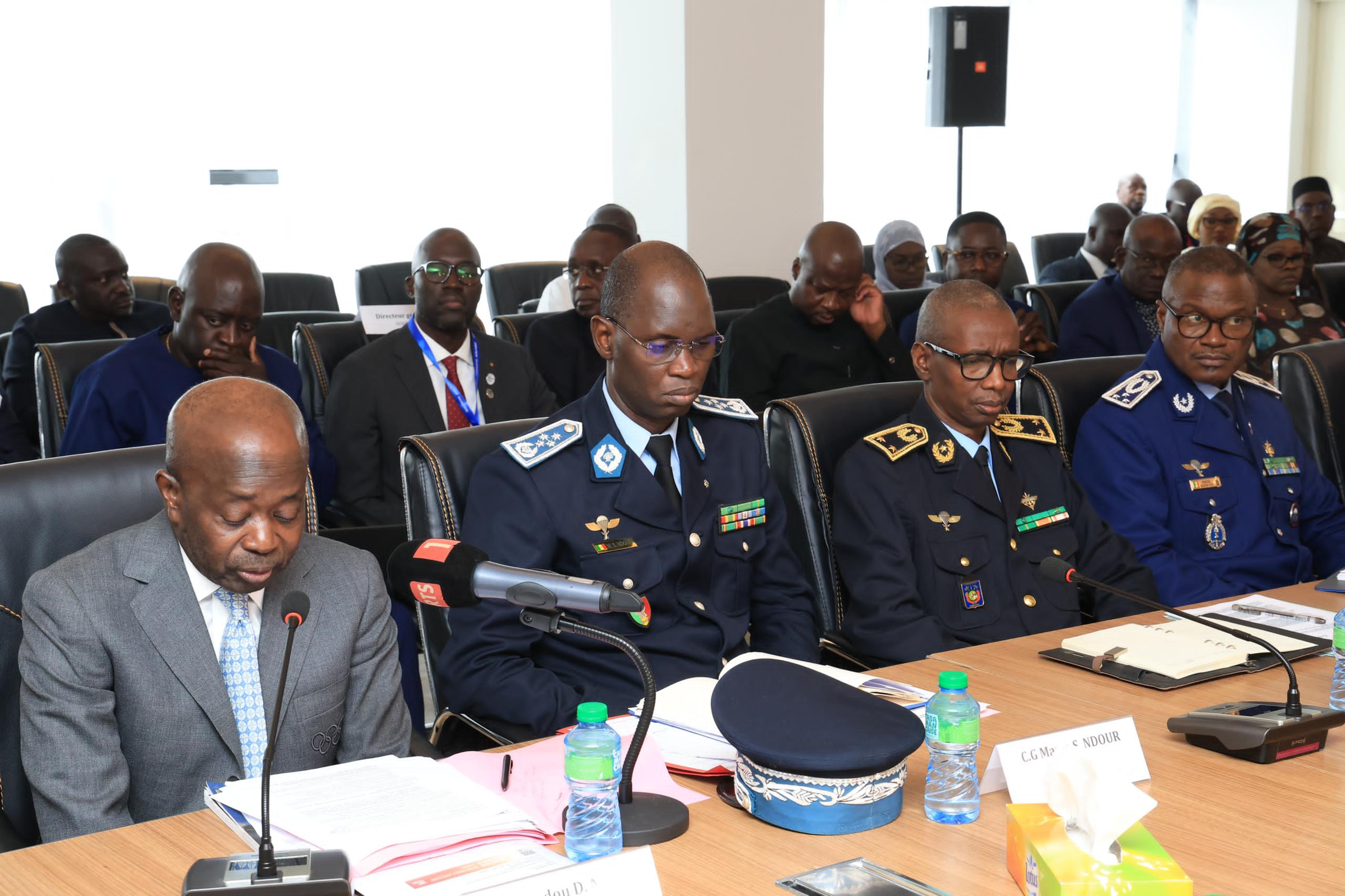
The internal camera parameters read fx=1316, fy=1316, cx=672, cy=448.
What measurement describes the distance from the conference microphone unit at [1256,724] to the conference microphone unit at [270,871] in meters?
1.00

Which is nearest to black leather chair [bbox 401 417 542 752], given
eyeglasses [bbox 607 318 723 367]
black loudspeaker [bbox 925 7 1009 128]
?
eyeglasses [bbox 607 318 723 367]

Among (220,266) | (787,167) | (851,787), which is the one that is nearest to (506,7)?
(787,167)

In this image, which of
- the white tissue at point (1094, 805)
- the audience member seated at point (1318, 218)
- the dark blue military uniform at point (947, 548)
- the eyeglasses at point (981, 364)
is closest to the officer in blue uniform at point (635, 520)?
the dark blue military uniform at point (947, 548)

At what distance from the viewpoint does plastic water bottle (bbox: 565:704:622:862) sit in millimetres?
1391

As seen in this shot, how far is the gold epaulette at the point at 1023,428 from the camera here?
8.97 ft

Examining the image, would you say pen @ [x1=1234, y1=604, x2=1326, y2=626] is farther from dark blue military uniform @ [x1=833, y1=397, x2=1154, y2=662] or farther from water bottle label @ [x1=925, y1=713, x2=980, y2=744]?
water bottle label @ [x1=925, y1=713, x2=980, y2=744]

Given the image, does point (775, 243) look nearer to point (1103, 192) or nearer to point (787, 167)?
point (787, 167)

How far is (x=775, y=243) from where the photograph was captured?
18.3 ft

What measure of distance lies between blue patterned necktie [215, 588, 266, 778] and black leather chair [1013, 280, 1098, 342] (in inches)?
162

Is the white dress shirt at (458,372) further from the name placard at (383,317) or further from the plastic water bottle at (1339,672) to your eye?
the plastic water bottle at (1339,672)

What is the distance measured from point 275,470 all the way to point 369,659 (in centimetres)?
37

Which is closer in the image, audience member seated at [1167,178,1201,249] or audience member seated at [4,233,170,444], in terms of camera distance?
audience member seated at [4,233,170,444]

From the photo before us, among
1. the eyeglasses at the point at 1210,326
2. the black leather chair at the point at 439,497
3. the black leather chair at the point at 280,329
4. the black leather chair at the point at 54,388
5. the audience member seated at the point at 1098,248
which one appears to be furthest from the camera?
the audience member seated at the point at 1098,248

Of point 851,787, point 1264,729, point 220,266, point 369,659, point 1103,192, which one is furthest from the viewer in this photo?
point 1103,192
